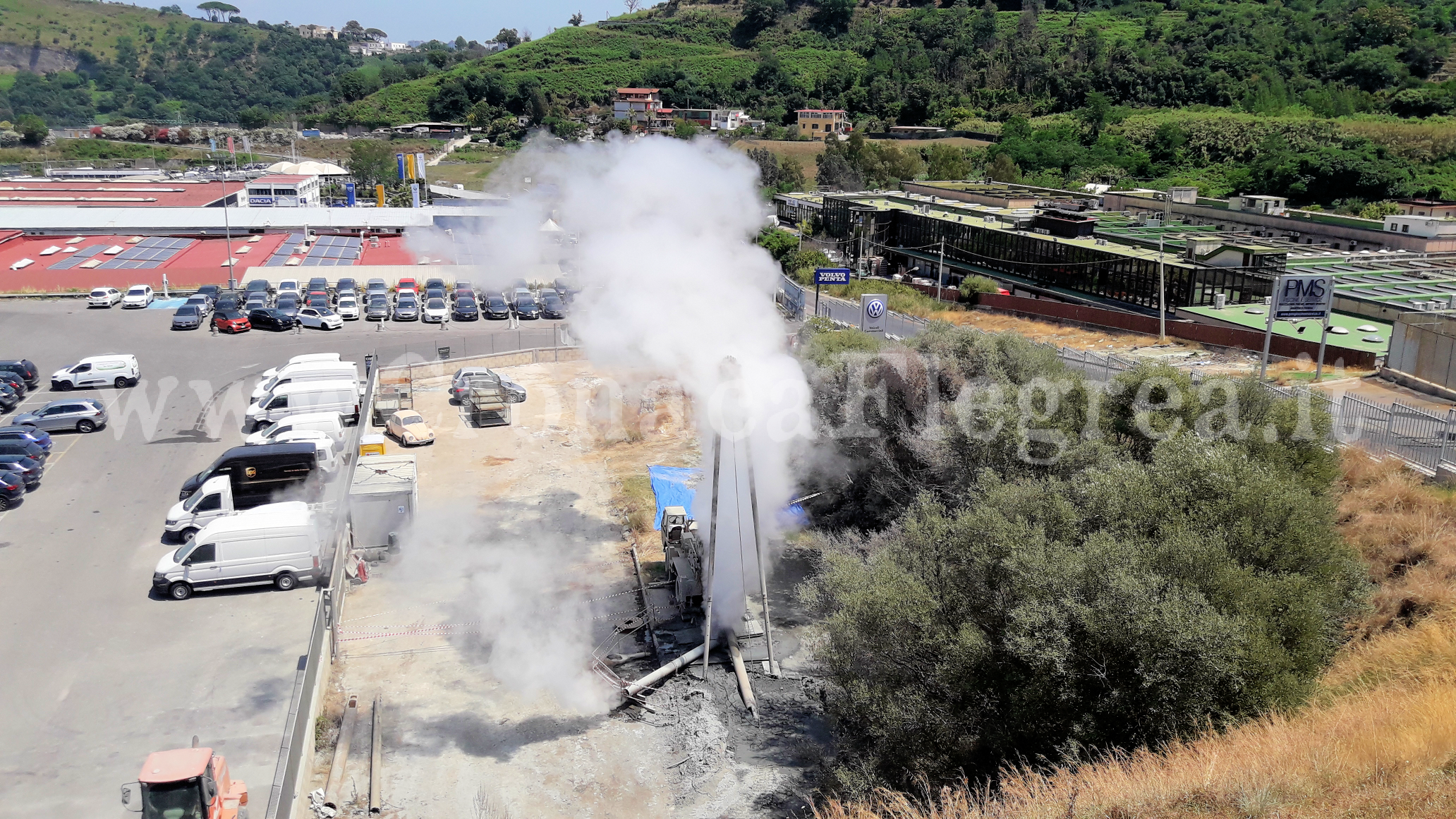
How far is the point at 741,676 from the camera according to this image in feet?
47.8

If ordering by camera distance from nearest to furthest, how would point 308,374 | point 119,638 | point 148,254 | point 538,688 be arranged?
point 538,688
point 119,638
point 308,374
point 148,254

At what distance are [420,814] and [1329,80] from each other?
366ft

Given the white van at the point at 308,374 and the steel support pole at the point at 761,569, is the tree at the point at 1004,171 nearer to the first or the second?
the white van at the point at 308,374

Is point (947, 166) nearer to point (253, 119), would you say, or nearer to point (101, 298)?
point (101, 298)

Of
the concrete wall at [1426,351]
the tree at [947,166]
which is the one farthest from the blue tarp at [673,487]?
the tree at [947,166]

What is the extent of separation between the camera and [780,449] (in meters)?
17.5

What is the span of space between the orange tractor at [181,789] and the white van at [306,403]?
1613 cm

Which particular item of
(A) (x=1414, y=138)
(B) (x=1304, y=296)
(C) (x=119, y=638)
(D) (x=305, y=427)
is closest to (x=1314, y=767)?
(C) (x=119, y=638)

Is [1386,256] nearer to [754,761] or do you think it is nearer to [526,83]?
[754,761]

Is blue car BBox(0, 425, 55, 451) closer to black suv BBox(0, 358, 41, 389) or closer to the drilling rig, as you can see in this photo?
black suv BBox(0, 358, 41, 389)

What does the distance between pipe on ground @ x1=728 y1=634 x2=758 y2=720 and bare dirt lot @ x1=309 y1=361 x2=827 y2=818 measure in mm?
155

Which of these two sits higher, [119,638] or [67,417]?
[67,417]

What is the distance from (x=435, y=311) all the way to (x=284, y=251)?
52.0ft

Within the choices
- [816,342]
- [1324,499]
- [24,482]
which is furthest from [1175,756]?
[24,482]
